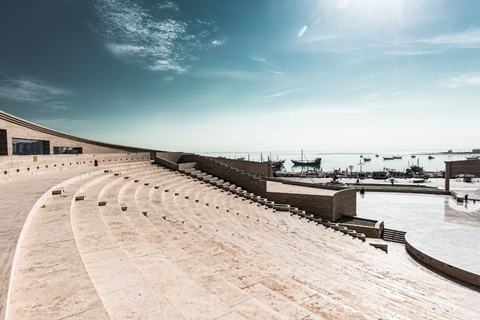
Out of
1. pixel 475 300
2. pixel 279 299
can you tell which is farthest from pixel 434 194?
pixel 279 299

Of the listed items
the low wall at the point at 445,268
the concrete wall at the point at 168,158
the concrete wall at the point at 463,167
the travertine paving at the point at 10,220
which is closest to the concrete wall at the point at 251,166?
the concrete wall at the point at 168,158

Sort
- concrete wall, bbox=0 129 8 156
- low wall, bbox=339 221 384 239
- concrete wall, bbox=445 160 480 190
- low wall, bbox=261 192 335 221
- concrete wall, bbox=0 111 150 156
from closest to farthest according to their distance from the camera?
low wall, bbox=339 221 384 239 < concrete wall, bbox=0 129 8 156 < concrete wall, bbox=0 111 150 156 < low wall, bbox=261 192 335 221 < concrete wall, bbox=445 160 480 190

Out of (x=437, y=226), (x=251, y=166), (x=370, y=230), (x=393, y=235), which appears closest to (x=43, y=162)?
(x=251, y=166)

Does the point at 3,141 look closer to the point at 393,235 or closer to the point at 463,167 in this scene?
the point at 393,235

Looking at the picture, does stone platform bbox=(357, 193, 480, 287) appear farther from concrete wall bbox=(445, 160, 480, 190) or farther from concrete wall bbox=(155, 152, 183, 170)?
concrete wall bbox=(155, 152, 183, 170)

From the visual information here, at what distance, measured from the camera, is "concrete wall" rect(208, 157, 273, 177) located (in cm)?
2517

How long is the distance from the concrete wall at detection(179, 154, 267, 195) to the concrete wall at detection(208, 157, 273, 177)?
2.41m

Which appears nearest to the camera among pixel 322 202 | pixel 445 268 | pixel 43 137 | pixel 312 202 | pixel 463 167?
pixel 445 268

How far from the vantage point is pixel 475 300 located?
7863 mm

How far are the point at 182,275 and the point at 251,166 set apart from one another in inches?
862

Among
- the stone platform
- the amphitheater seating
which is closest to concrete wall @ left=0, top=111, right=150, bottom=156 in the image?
the amphitheater seating

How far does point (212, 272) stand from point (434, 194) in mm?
30872

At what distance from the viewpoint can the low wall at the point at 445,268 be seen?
9.52 metres

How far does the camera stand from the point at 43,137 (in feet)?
60.1
